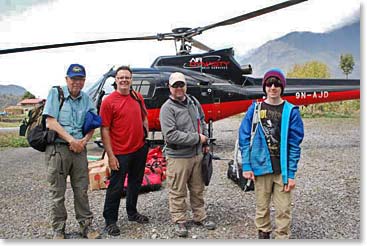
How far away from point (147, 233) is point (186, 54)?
14.3ft

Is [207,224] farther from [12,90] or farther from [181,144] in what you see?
[12,90]

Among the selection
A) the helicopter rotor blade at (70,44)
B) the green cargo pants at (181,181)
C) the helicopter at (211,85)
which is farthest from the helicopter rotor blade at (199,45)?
the green cargo pants at (181,181)

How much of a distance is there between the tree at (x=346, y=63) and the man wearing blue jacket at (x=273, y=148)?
390 cm

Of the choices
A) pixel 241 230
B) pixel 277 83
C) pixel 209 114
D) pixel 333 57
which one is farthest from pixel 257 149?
pixel 333 57

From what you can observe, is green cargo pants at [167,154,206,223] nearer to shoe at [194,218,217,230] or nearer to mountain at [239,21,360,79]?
shoe at [194,218,217,230]

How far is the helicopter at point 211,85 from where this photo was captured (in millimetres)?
6500

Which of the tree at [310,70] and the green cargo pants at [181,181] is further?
the tree at [310,70]

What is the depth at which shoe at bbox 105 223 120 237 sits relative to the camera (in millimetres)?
2982

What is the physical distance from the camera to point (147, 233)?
305 cm

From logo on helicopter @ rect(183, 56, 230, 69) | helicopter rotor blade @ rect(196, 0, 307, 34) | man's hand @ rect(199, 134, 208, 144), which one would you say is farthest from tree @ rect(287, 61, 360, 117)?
man's hand @ rect(199, 134, 208, 144)

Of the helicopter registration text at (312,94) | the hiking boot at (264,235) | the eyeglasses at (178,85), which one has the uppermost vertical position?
the helicopter registration text at (312,94)

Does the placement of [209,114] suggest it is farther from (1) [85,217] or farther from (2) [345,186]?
Result: (1) [85,217]

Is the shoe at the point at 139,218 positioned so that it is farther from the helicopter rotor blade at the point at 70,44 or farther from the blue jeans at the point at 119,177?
the helicopter rotor blade at the point at 70,44

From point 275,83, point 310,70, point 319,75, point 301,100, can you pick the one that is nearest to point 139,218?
point 275,83
